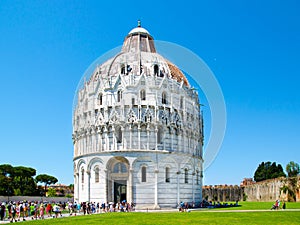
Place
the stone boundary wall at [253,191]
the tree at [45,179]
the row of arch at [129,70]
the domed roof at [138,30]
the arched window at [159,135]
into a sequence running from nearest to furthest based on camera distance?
the arched window at [159,135] < the row of arch at [129,70] < the domed roof at [138,30] < the stone boundary wall at [253,191] < the tree at [45,179]

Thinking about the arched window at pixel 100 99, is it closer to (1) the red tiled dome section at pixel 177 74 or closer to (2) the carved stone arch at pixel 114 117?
(2) the carved stone arch at pixel 114 117

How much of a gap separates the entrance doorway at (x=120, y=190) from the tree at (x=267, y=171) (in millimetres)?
82560

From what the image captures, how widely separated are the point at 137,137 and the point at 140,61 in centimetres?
1254

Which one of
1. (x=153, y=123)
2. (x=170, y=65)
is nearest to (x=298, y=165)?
(x=170, y=65)

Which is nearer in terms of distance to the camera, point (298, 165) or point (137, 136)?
point (137, 136)

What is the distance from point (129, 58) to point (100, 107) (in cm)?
967

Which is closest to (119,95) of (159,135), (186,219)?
(159,135)

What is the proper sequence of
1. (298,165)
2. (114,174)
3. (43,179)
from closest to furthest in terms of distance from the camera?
(114,174) < (298,165) < (43,179)

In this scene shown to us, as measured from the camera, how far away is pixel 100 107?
5666 centimetres

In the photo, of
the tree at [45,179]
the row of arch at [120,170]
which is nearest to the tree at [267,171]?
the tree at [45,179]

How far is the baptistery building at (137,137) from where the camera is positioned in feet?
176

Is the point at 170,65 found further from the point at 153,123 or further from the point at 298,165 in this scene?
the point at 298,165

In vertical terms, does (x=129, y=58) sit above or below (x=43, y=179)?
above

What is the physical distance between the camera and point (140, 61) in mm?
60156
